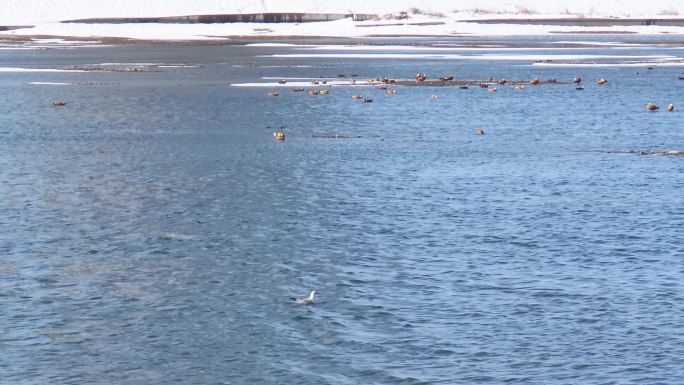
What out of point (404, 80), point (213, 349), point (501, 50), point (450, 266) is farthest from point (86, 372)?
point (501, 50)

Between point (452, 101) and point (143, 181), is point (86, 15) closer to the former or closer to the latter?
point (452, 101)

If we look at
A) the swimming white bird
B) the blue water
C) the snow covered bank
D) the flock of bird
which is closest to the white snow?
the snow covered bank

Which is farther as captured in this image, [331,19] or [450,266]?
[331,19]

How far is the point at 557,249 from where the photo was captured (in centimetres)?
2080

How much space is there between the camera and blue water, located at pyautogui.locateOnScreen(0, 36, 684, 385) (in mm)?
14789

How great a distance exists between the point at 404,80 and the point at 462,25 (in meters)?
97.1

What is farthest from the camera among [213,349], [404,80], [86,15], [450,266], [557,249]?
[86,15]

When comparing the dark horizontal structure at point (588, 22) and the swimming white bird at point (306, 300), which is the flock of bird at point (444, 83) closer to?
the swimming white bird at point (306, 300)

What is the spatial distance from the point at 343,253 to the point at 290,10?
173977mm

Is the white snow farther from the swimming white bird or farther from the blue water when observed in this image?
the swimming white bird

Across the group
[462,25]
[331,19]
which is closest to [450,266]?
[462,25]

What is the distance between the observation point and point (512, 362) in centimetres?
1462

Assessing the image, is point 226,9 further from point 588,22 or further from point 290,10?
point 588,22

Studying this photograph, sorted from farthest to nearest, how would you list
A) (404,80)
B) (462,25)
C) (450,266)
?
1. (462,25)
2. (404,80)
3. (450,266)
